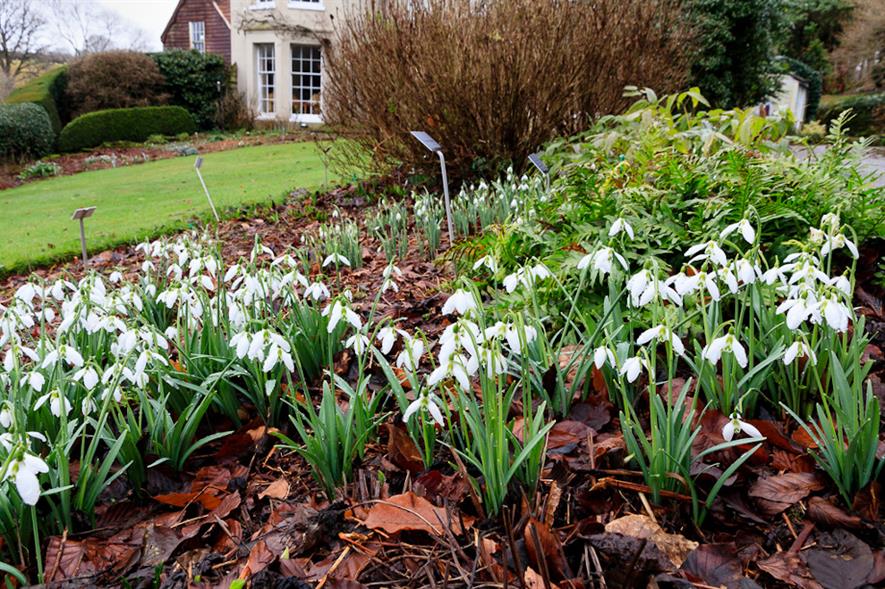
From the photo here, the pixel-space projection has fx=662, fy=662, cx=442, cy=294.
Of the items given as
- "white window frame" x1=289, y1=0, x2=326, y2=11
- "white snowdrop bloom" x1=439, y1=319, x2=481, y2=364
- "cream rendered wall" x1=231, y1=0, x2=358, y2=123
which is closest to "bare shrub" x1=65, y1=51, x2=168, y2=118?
"cream rendered wall" x1=231, y1=0, x2=358, y2=123

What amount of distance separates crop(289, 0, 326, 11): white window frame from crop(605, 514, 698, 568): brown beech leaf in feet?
73.9

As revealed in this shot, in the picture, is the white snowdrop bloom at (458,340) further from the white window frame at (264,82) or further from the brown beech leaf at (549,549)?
the white window frame at (264,82)

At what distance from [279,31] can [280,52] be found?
633mm

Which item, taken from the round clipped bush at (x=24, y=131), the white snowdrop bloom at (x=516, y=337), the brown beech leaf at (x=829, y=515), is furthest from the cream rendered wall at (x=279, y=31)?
the brown beech leaf at (x=829, y=515)

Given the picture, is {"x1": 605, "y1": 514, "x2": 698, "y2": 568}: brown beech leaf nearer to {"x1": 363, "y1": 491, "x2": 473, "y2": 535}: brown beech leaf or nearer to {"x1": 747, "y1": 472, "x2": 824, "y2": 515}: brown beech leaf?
{"x1": 747, "y1": 472, "x2": 824, "y2": 515}: brown beech leaf

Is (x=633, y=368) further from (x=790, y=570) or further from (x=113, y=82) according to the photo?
(x=113, y=82)

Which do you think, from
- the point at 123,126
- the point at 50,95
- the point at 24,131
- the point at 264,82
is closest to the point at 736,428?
the point at 24,131

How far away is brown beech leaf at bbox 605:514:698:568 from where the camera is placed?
149 cm

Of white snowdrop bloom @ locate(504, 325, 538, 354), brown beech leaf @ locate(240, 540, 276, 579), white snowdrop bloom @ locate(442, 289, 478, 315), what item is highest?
white snowdrop bloom @ locate(442, 289, 478, 315)

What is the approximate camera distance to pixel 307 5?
2144cm

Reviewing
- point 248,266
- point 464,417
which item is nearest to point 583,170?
point 248,266

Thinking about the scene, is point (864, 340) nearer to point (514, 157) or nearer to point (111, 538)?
point (111, 538)

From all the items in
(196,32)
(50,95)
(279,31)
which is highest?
(196,32)

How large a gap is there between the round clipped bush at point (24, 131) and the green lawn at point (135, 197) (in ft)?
9.02
